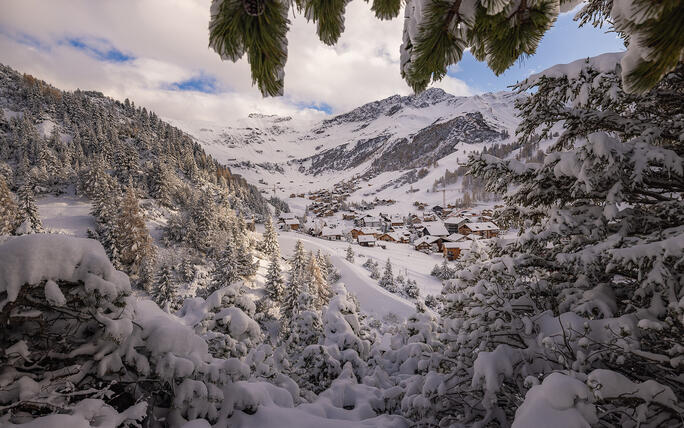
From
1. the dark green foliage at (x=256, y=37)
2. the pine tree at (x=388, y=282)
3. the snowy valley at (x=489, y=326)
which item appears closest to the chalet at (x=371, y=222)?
the pine tree at (x=388, y=282)

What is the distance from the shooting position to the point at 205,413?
2754mm

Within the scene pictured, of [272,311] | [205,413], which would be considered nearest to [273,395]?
[205,413]

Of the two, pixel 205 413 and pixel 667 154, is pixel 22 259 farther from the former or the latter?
pixel 667 154

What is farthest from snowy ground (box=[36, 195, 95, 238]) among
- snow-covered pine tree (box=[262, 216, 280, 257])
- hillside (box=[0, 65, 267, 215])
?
snow-covered pine tree (box=[262, 216, 280, 257])

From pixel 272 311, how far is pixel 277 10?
2613 cm

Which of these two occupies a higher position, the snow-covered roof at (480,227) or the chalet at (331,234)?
the snow-covered roof at (480,227)

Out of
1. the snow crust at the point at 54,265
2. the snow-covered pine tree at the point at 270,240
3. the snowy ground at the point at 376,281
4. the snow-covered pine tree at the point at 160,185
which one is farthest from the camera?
the snow-covered pine tree at the point at 160,185

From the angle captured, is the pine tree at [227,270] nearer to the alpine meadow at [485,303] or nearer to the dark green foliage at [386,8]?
the alpine meadow at [485,303]

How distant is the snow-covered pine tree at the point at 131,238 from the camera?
93.9 feet

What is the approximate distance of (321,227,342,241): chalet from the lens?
5841cm

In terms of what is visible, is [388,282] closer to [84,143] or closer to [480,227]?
[480,227]

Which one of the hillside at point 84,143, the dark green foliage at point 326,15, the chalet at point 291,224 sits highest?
the hillside at point 84,143

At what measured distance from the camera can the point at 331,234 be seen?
59.0m

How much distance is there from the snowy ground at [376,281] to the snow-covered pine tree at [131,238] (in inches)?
771
